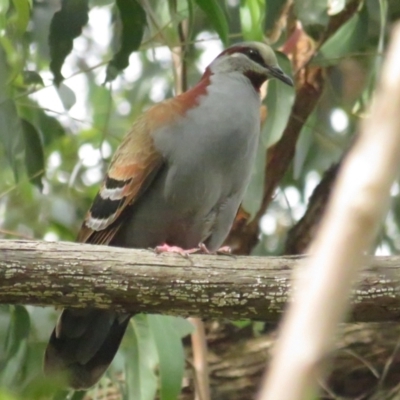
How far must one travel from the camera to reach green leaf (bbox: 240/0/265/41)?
2.13m

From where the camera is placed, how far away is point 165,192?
2.18 meters

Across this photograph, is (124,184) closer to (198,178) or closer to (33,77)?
(198,178)

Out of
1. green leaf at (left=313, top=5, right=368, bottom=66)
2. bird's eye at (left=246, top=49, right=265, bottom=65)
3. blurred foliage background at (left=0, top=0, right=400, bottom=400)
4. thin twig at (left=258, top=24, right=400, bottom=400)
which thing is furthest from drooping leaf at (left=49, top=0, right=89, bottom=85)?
thin twig at (left=258, top=24, right=400, bottom=400)

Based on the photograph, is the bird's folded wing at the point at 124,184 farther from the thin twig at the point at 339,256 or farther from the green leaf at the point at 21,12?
the thin twig at the point at 339,256

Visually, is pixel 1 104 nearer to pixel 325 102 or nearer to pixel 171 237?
pixel 171 237

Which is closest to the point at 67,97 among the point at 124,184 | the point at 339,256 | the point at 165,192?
the point at 124,184

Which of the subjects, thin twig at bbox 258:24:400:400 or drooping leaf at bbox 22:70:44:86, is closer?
thin twig at bbox 258:24:400:400

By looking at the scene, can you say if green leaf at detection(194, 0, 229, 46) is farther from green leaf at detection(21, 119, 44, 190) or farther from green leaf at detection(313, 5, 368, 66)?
green leaf at detection(21, 119, 44, 190)

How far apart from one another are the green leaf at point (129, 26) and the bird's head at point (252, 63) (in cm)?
32

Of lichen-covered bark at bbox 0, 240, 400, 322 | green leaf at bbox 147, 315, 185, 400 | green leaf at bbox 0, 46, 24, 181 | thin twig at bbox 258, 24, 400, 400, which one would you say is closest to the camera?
thin twig at bbox 258, 24, 400, 400

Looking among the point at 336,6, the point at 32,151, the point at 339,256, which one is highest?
the point at 336,6

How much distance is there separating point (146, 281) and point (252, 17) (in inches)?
34.8

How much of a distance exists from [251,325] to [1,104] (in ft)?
4.46

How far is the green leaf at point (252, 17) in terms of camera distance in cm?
213
